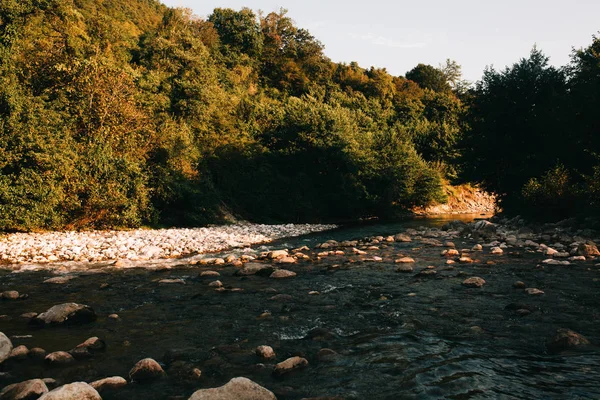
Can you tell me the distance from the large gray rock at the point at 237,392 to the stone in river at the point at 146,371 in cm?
115

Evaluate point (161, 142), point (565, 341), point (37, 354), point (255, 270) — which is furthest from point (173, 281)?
point (161, 142)

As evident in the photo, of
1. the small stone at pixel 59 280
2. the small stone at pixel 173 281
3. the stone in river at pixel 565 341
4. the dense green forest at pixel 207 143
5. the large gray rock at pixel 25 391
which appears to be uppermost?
the dense green forest at pixel 207 143

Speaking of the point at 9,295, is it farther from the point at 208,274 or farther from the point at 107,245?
the point at 107,245

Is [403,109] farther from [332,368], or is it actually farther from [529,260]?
[332,368]

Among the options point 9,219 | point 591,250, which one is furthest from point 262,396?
point 9,219

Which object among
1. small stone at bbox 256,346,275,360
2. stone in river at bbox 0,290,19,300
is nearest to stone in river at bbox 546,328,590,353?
small stone at bbox 256,346,275,360

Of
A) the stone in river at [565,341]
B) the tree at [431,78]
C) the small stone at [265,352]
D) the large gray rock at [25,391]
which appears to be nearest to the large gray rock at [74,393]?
the large gray rock at [25,391]

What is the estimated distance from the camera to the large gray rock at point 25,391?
4246 millimetres

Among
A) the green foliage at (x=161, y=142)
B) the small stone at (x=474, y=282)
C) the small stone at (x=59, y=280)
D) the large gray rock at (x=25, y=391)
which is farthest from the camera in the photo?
the green foliage at (x=161, y=142)

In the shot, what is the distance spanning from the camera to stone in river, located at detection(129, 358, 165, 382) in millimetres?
4965

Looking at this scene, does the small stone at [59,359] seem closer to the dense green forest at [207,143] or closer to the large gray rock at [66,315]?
the large gray rock at [66,315]

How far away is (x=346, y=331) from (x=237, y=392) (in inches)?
118

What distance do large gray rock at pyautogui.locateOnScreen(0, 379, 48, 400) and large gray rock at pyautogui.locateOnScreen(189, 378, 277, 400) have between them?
1824mm

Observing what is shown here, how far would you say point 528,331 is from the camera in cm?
641
